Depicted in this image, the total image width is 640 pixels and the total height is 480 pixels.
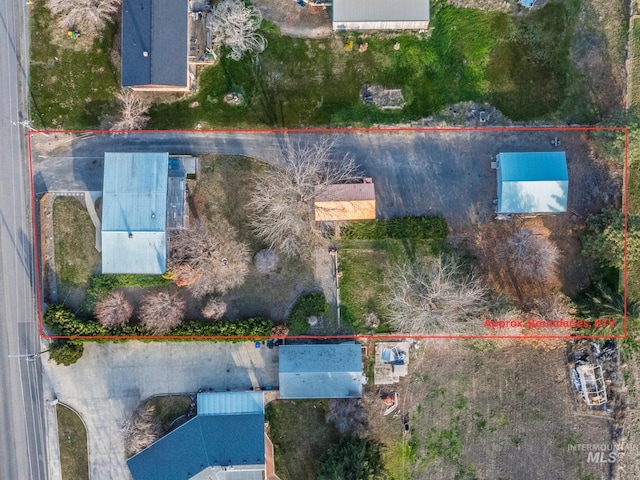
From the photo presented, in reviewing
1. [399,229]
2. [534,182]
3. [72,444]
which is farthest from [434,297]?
[72,444]

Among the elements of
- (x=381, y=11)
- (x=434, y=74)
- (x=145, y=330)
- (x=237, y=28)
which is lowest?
(x=145, y=330)

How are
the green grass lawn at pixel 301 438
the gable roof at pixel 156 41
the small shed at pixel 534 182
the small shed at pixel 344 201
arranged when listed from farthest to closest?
the green grass lawn at pixel 301 438 < the small shed at pixel 344 201 < the gable roof at pixel 156 41 < the small shed at pixel 534 182

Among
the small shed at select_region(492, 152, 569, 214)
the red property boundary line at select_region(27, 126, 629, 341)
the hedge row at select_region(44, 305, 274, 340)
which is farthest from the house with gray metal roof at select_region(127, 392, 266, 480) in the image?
the small shed at select_region(492, 152, 569, 214)

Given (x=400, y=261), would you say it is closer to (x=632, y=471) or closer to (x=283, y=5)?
(x=283, y=5)

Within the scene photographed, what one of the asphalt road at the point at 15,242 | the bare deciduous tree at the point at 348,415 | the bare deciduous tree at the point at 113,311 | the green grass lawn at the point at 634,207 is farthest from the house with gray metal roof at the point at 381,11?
the bare deciduous tree at the point at 348,415

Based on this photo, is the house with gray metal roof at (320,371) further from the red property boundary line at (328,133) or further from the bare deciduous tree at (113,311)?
the bare deciduous tree at (113,311)

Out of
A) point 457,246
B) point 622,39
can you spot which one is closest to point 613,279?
point 457,246

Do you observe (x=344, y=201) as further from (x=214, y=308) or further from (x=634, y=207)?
(x=634, y=207)
